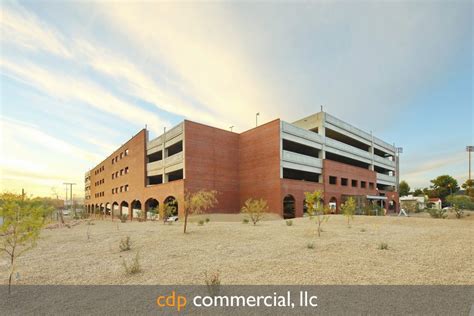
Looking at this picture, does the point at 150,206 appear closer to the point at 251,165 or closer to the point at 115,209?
the point at 115,209

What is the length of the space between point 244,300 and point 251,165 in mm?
29780

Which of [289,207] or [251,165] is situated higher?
[251,165]

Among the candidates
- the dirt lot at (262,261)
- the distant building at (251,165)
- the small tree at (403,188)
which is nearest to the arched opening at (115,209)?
the distant building at (251,165)

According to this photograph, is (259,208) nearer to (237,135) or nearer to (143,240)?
(143,240)

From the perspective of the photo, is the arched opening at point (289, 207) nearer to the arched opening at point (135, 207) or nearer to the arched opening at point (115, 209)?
the arched opening at point (135, 207)

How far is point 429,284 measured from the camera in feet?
20.2

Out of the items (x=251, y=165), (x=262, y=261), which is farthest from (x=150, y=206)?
(x=262, y=261)

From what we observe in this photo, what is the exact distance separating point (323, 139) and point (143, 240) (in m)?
31.3

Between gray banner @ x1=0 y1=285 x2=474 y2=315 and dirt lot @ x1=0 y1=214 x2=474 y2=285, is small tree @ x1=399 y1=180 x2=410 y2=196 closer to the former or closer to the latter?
dirt lot @ x1=0 y1=214 x2=474 y2=285

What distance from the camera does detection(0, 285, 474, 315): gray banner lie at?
5035mm

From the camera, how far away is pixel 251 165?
35.2 meters

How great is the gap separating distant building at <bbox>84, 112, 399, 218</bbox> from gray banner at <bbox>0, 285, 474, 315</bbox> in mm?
20558

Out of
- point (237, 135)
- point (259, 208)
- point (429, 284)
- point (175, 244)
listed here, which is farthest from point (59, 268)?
point (237, 135)

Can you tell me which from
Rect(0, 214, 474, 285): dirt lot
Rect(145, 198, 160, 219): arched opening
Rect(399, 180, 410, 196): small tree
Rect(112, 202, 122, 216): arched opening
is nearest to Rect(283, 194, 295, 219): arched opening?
Rect(145, 198, 160, 219): arched opening
